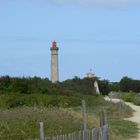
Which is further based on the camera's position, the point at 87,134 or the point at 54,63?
the point at 54,63

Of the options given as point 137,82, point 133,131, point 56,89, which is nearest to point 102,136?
point 133,131

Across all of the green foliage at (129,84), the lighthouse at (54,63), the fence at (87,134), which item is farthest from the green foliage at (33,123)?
the green foliage at (129,84)

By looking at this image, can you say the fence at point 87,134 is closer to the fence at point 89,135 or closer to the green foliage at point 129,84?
the fence at point 89,135

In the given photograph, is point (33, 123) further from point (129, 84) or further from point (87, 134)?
point (129, 84)

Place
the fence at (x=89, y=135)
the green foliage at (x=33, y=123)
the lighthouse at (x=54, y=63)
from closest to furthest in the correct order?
the fence at (x=89, y=135) → the green foliage at (x=33, y=123) → the lighthouse at (x=54, y=63)

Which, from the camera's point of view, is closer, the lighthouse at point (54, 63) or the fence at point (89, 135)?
the fence at point (89, 135)

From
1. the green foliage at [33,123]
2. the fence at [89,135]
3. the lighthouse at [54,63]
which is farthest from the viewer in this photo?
the lighthouse at [54,63]

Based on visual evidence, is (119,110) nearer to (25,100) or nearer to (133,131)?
(25,100)

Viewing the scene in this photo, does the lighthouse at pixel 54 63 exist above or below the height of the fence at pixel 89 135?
above

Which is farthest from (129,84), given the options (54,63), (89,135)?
(89,135)

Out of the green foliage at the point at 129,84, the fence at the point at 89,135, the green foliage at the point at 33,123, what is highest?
the green foliage at the point at 129,84

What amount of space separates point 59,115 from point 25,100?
15076 mm

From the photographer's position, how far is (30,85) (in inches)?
1833

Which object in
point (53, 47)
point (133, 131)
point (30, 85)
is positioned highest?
point (53, 47)
